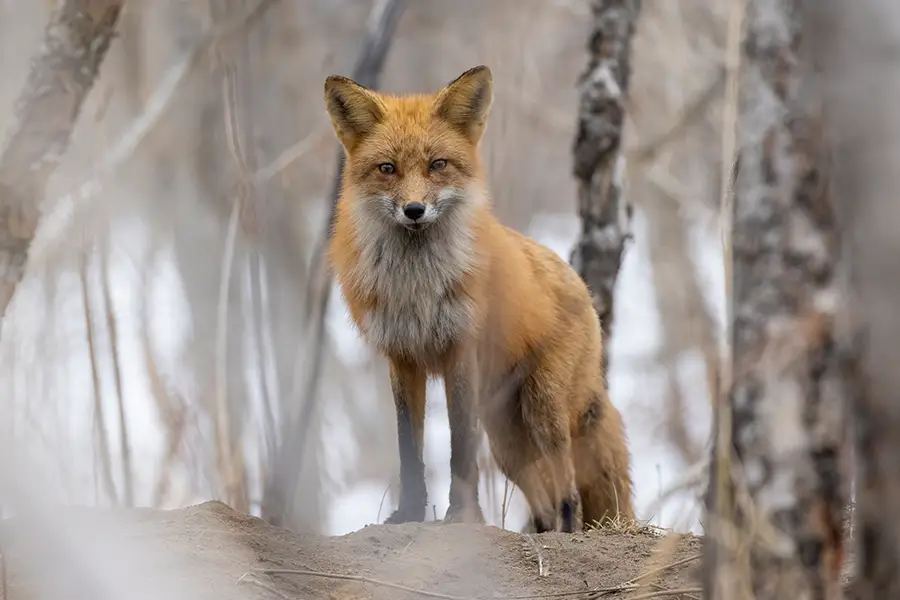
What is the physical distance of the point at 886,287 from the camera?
1.89 meters

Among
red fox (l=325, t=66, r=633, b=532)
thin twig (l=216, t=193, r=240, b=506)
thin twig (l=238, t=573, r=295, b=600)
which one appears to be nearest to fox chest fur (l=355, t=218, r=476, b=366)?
red fox (l=325, t=66, r=633, b=532)

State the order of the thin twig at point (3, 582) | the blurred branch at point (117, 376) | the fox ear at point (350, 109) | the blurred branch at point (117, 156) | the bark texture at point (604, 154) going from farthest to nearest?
the bark texture at point (604, 154) < the blurred branch at point (117, 156) < the fox ear at point (350, 109) < the blurred branch at point (117, 376) < the thin twig at point (3, 582)

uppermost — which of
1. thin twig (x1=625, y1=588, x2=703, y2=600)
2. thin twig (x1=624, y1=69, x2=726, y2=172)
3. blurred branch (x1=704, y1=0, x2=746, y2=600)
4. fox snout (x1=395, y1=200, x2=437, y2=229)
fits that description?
thin twig (x1=624, y1=69, x2=726, y2=172)

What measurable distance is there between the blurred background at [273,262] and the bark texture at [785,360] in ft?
4.51

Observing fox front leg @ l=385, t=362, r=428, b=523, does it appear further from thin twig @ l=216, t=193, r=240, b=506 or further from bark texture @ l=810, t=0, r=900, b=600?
bark texture @ l=810, t=0, r=900, b=600

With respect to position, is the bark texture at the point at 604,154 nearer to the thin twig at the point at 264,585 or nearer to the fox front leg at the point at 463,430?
the fox front leg at the point at 463,430

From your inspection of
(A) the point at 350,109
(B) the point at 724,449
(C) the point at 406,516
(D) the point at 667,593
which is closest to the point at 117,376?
(C) the point at 406,516

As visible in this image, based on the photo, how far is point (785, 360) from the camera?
2.27m

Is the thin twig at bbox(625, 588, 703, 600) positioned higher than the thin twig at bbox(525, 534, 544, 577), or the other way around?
the thin twig at bbox(525, 534, 544, 577)

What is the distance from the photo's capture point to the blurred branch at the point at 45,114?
455cm

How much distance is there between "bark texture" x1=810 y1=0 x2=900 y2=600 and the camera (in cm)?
187

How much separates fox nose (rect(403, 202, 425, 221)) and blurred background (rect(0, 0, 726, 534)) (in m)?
0.47

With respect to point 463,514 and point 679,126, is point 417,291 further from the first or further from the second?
point 679,126

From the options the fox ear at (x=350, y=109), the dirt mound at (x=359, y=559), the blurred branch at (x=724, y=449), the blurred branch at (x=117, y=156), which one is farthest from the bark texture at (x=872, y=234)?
the blurred branch at (x=117, y=156)
